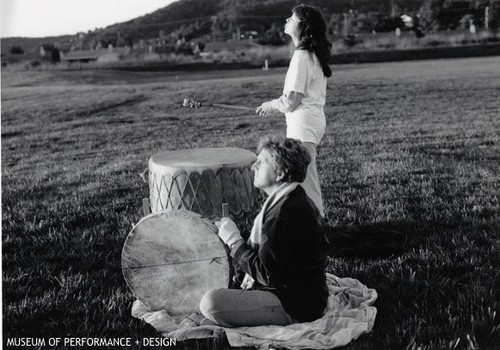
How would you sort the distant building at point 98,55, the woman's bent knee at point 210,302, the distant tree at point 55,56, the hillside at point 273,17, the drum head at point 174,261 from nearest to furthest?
the woman's bent knee at point 210,302, the drum head at point 174,261, the hillside at point 273,17, the distant tree at point 55,56, the distant building at point 98,55

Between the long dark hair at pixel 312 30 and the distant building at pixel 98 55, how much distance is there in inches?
213

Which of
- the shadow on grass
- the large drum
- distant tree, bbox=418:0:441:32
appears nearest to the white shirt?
the large drum

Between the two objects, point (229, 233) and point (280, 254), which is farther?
point (229, 233)

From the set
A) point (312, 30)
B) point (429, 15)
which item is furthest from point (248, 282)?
point (429, 15)

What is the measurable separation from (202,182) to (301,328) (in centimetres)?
136

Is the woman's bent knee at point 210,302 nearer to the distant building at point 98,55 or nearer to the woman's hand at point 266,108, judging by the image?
the woman's hand at point 266,108

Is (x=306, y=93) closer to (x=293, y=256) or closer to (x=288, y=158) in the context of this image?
(x=288, y=158)

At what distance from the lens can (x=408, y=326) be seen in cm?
290

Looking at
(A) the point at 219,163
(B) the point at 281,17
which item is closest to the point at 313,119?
(A) the point at 219,163

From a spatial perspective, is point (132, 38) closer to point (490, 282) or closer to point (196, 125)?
point (196, 125)

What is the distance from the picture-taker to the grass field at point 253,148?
3123 millimetres

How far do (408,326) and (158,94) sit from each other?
925cm

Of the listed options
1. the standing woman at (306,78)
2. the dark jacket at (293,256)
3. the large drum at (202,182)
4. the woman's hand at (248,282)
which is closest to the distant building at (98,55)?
the large drum at (202,182)

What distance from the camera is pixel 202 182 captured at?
391cm
